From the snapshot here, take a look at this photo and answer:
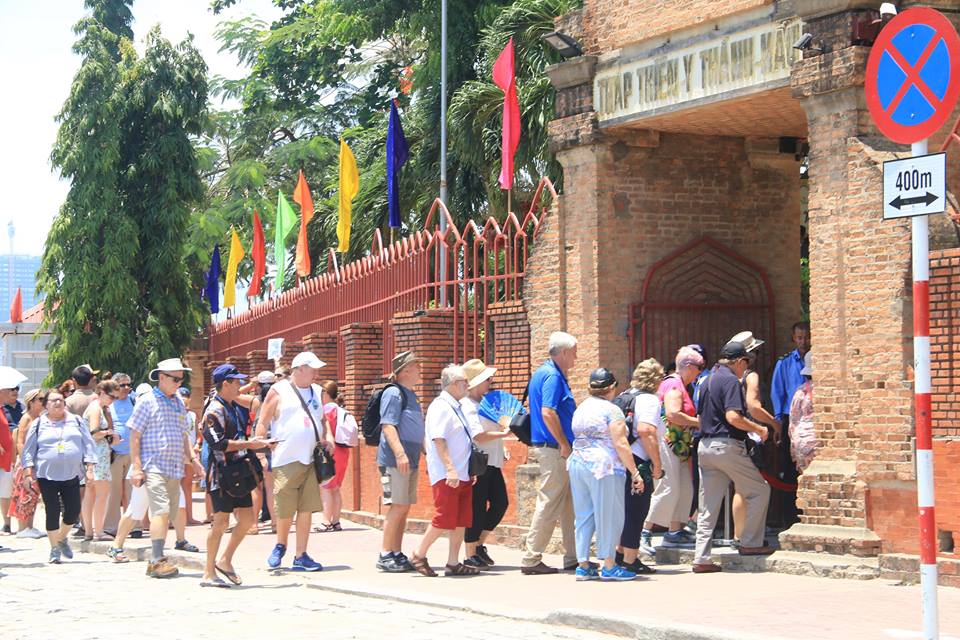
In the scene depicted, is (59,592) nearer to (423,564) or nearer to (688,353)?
(423,564)

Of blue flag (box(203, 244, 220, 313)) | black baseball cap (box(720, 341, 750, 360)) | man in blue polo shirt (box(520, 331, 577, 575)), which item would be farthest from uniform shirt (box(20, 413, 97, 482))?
blue flag (box(203, 244, 220, 313))

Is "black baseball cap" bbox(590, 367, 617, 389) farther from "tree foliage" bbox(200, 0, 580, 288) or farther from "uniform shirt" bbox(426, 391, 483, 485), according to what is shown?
"tree foliage" bbox(200, 0, 580, 288)

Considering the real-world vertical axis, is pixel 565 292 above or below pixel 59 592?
above

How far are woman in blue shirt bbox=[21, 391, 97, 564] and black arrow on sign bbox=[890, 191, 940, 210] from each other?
30.2ft

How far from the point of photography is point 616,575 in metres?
11.6

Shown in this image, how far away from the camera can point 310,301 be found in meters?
23.0

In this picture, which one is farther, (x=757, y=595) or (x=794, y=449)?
(x=794, y=449)

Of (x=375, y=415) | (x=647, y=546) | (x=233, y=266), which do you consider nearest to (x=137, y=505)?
(x=375, y=415)

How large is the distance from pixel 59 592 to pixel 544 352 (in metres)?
5.66

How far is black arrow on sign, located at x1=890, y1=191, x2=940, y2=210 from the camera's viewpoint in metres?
7.88

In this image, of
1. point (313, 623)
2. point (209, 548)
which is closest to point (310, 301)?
point (209, 548)

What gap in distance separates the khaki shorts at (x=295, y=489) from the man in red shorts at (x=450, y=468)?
103cm

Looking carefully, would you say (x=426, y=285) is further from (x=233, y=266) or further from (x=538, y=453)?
(x=233, y=266)

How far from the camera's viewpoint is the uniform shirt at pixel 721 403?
1204 cm
